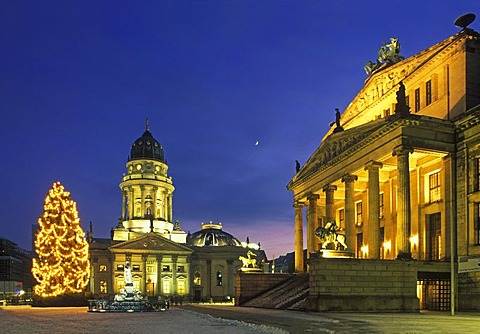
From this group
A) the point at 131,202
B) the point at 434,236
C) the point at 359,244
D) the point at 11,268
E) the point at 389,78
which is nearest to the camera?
the point at 434,236

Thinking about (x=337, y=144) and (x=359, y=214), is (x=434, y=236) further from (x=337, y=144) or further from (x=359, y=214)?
(x=359, y=214)

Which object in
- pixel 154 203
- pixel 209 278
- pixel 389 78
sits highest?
pixel 389 78

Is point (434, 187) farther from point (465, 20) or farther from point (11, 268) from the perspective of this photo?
point (11, 268)

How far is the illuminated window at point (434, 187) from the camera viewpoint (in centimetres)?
4412

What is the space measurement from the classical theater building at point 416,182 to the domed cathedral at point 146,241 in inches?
2992

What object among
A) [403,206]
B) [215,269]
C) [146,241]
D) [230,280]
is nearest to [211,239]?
[215,269]

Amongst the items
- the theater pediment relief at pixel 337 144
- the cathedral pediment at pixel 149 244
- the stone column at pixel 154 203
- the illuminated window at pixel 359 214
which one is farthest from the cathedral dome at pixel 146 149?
the illuminated window at pixel 359 214

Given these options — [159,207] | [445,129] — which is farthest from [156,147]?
[445,129]

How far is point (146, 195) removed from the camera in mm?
128375

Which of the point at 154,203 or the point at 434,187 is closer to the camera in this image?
the point at 434,187

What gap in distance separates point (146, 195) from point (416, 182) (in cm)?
8977

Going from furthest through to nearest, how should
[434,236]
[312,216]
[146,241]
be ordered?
[146,241], [312,216], [434,236]

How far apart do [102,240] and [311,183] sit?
3417 inches

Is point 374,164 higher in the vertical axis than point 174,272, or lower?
higher
